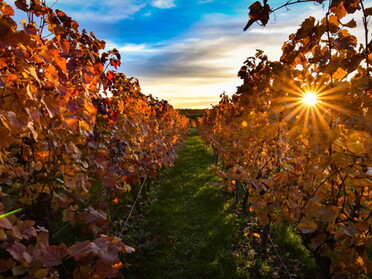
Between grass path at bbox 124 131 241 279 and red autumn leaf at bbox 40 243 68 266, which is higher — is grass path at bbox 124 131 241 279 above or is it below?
below

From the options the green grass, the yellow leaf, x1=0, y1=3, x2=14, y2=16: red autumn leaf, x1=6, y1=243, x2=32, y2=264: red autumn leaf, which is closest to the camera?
x1=0, y1=3, x2=14, y2=16: red autumn leaf

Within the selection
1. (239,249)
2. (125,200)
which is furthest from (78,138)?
(125,200)

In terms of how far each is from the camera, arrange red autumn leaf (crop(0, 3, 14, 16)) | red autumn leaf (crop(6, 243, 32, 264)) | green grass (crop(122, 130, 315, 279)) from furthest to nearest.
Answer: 1. green grass (crop(122, 130, 315, 279))
2. red autumn leaf (crop(6, 243, 32, 264))
3. red autumn leaf (crop(0, 3, 14, 16))

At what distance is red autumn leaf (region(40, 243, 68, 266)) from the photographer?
1522 mm

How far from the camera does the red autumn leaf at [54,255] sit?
1.52 meters

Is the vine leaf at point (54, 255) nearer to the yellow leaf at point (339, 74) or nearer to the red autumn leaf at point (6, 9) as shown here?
the red autumn leaf at point (6, 9)

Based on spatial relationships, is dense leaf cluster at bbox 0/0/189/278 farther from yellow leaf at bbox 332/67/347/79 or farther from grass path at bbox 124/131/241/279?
yellow leaf at bbox 332/67/347/79

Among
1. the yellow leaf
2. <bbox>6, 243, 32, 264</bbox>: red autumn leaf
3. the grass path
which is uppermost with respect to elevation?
the yellow leaf

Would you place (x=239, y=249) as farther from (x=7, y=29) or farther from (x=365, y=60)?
(x=7, y=29)

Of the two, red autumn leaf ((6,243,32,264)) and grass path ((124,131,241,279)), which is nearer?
red autumn leaf ((6,243,32,264))

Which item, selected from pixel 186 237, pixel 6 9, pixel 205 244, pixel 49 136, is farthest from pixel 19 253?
pixel 186 237

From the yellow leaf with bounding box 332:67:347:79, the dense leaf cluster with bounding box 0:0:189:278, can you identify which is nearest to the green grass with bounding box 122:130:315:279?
the dense leaf cluster with bounding box 0:0:189:278

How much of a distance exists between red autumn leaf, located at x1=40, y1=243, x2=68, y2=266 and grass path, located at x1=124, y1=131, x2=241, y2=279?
9.07 ft

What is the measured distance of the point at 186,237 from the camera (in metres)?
5.38
